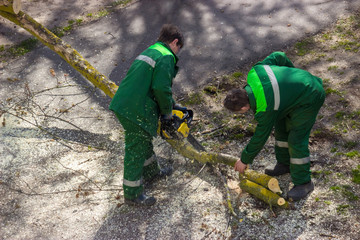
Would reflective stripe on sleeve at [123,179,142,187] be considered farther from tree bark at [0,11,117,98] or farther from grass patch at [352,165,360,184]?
grass patch at [352,165,360,184]

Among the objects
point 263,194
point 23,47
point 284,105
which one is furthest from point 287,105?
point 23,47

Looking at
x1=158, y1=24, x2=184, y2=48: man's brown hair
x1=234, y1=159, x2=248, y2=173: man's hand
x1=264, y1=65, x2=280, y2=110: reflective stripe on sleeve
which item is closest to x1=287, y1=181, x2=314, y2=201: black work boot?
x1=234, y1=159, x2=248, y2=173: man's hand

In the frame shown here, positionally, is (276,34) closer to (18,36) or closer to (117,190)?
(117,190)

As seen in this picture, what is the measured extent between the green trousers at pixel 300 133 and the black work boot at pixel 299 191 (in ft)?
0.14

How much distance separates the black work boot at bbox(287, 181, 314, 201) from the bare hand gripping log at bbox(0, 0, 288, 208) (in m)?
0.13

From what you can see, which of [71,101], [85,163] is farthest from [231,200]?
[71,101]

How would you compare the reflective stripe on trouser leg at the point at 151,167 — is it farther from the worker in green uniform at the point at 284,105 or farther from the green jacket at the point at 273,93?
the green jacket at the point at 273,93

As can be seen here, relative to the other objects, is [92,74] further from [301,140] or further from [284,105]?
[301,140]

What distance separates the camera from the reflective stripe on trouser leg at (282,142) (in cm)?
337

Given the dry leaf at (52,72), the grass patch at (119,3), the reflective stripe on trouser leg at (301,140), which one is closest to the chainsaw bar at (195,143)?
the reflective stripe on trouser leg at (301,140)

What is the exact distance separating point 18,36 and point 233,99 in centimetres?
524

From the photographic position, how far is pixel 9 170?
13.1ft

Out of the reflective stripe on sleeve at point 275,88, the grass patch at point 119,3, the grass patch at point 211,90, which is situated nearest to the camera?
the reflective stripe on sleeve at point 275,88

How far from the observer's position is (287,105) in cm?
296
